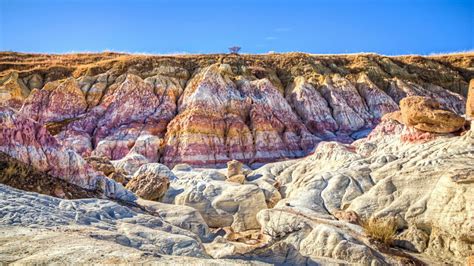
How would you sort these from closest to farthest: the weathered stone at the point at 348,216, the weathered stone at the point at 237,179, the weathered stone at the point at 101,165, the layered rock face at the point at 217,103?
the weathered stone at the point at 348,216 → the weathered stone at the point at 101,165 → the weathered stone at the point at 237,179 → the layered rock face at the point at 217,103

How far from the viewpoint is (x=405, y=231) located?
42.6 ft

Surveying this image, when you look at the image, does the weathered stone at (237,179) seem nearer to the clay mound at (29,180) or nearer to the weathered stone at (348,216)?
the weathered stone at (348,216)

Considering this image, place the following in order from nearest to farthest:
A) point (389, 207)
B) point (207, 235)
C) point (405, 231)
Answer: point (207, 235)
point (405, 231)
point (389, 207)

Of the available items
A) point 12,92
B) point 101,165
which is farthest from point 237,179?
point 12,92

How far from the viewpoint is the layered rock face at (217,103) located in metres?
32.7

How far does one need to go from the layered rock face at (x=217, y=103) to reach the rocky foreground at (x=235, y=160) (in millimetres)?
142

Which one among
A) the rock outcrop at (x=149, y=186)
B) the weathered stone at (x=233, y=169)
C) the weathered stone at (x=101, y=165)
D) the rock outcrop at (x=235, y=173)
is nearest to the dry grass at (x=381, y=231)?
the rock outcrop at (x=149, y=186)

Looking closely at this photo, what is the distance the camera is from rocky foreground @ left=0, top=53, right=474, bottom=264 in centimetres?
839

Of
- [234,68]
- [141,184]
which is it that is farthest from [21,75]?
[141,184]

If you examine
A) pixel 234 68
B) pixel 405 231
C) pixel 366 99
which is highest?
pixel 234 68

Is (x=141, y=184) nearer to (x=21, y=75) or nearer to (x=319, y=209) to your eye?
(x=319, y=209)

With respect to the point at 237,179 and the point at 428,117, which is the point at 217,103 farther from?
the point at 428,117

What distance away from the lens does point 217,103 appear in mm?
34812

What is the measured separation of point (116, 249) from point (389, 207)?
34.3ft
